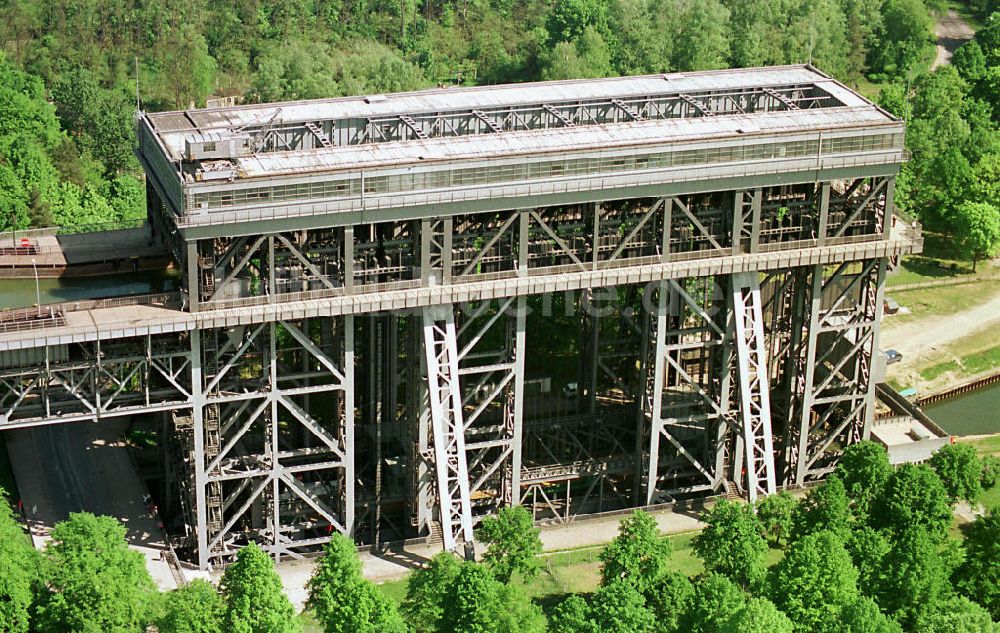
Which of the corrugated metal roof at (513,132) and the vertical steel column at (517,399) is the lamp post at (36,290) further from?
the vertical steel column at (517,399)

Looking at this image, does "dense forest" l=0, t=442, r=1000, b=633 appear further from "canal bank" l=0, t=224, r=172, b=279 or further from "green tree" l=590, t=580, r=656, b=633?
"canal bank" l=0, t=224, r=172, b=279

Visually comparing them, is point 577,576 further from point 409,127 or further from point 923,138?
point 923,138

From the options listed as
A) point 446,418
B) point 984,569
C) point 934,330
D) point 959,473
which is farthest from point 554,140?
point 934,330

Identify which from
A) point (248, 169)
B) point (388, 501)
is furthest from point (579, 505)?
point (248, 169)

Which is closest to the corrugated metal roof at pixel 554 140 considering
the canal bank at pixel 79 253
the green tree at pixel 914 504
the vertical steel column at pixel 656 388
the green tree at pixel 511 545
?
the vertical steel column at pixel 656 388

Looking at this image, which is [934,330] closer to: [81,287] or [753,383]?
[753,383]

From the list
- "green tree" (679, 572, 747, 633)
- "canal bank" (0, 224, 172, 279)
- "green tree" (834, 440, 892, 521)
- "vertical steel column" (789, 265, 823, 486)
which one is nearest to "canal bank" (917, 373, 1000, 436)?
"vertical steel column" (789, 265, 823, 486)
